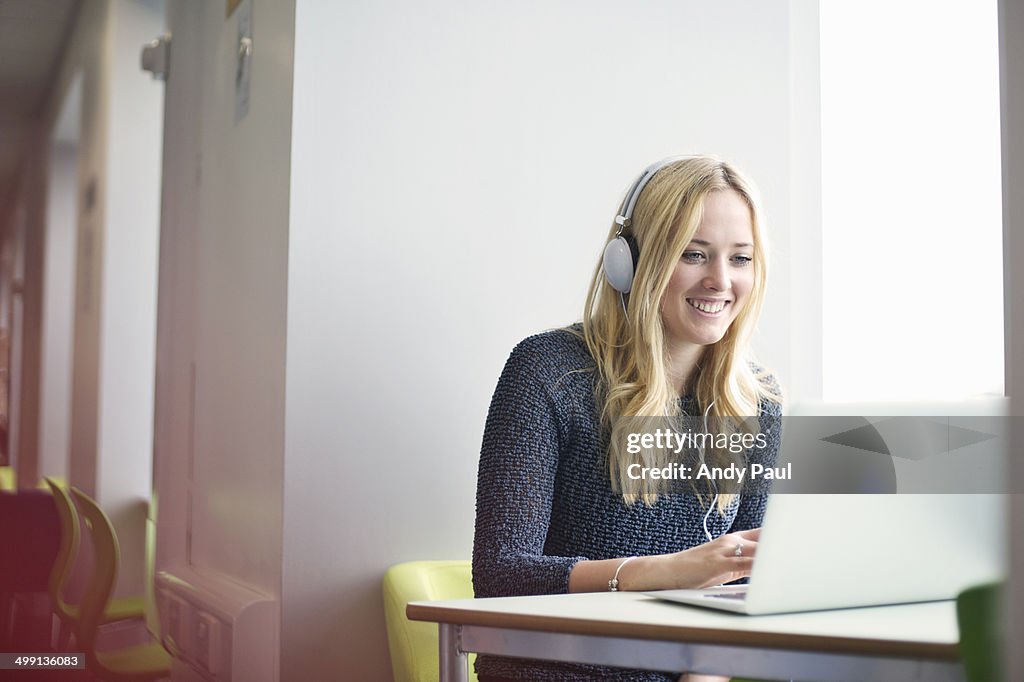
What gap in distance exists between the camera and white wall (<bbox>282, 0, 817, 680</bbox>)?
1874mm

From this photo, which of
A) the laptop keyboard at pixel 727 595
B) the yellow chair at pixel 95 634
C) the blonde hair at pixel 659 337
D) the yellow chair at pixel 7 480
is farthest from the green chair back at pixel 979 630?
the yellow chair at pixel 7 480

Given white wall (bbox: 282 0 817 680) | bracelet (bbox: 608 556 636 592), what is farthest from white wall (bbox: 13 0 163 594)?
bracelet (bbox: 608 556 636 592)

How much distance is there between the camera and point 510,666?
1380 millimetres

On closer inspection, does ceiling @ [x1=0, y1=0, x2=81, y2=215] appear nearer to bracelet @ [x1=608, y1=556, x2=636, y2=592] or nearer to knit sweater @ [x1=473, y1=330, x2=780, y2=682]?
knit sweater @ [x1=473, y1=330, x2=780, y2=682]

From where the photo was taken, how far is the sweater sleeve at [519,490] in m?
1.33

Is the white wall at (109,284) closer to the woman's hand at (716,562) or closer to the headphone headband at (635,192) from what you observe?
the headphone headband at (635,192)

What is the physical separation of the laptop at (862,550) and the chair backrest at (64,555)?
75.2 inches

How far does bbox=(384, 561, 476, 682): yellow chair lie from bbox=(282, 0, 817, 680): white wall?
79 millimetres

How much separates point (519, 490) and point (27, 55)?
6.83 ft

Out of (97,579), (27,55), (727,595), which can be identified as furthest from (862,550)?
(27,55)

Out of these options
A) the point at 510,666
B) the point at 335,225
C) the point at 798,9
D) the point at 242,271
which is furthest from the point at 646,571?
the point at 798,9

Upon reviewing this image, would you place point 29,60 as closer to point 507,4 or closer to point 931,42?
point 507,4

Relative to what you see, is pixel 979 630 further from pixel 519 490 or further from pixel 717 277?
pixel 717 277

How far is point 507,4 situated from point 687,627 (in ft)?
5.20
